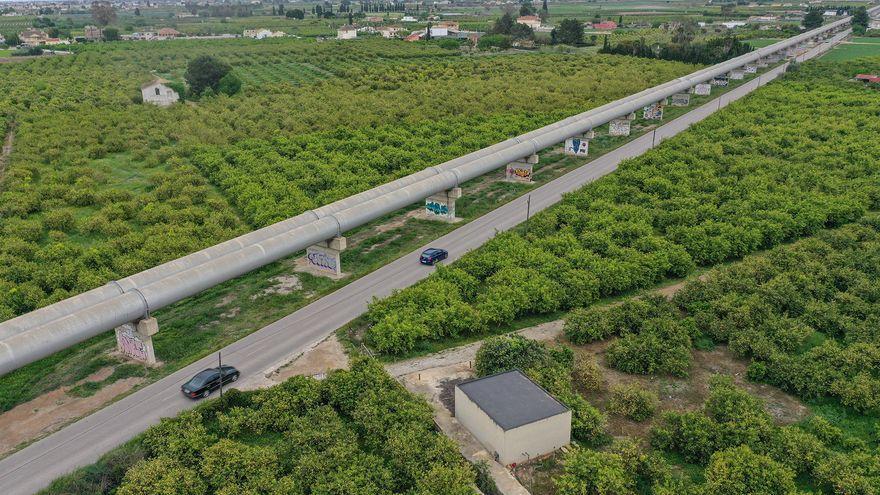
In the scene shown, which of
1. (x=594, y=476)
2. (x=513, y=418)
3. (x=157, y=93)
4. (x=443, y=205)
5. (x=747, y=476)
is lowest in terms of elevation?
(x=747, y=476)

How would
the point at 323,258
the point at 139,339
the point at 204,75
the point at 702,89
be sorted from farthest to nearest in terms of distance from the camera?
the point at 702,89 < the point at 204,75 < the point at 323,258 < the point at 139,339

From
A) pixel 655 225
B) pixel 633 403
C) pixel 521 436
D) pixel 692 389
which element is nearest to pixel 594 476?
pixel 521 436

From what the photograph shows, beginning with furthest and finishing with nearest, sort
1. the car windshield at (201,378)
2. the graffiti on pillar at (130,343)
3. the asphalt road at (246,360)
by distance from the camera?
1. the graffiti on pillar at (130,343)
2. the car windshield at (201,378)
3. the asphalt road at (246,360)

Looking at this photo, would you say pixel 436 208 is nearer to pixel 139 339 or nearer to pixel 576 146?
pixel 576 146

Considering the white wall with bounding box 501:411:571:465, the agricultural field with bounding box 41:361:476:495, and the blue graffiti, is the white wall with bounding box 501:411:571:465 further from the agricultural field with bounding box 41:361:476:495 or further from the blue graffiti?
the blue graffiti

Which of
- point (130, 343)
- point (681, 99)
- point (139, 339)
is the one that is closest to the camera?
point (139, 339)

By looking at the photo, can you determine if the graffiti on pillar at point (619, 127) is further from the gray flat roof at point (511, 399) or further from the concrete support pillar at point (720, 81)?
the gray flat roof at point (511, 399)

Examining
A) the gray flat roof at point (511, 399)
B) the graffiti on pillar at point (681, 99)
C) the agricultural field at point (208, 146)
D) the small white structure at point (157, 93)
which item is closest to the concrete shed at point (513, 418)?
the gray flat roof at point (511, 399)
